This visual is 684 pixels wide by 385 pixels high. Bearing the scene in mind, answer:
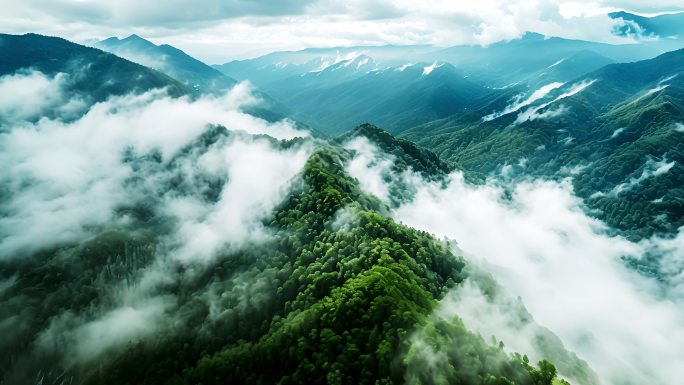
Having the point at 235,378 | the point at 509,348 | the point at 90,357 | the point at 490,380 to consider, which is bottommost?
the point at 90,357

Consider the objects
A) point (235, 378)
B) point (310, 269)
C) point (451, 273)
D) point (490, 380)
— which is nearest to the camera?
point (490, 380)

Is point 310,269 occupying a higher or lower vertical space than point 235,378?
higher

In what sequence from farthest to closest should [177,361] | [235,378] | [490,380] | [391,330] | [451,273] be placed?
1. [451,273]
2. [177,361]
3. [235,378]
4. [391,330]
5. [490,380]

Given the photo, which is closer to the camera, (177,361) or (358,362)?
(358,362)

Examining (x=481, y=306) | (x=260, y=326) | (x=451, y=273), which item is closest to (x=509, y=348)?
(x=481, y=306)

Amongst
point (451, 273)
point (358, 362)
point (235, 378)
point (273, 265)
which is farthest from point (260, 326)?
point (451, 273)

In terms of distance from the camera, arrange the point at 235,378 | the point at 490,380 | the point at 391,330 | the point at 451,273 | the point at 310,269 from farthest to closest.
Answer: the point at 451,273 → the point at 310,269 → the point at 235,378 → the point at 391,330 → the point at 490,380

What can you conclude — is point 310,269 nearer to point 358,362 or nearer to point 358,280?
point 358,280

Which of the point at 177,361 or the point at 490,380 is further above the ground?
the point at 490,380

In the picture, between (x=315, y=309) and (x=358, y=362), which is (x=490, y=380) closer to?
(x=358, y=362)
